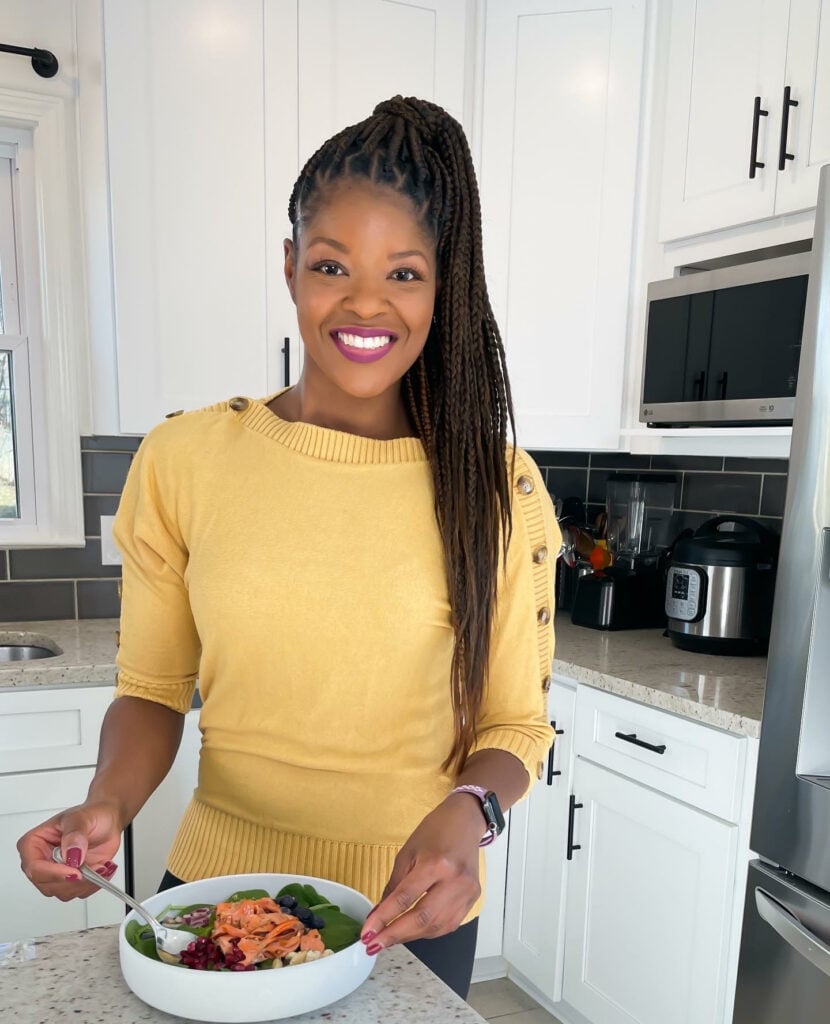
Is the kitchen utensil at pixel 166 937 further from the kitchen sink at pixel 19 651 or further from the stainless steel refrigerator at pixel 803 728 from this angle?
the kitchen sink at pixel 19 651

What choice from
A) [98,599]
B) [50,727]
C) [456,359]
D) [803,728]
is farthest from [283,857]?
[98,599]

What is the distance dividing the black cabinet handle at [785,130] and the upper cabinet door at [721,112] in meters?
0.02

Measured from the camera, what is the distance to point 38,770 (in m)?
1.75

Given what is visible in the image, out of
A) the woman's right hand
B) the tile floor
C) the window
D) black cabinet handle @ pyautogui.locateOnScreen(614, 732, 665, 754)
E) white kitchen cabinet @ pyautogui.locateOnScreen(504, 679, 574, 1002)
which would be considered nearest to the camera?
the woman's right hand

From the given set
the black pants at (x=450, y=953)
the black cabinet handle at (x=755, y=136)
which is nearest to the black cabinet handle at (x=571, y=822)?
the black pants at (x=450, y=953)

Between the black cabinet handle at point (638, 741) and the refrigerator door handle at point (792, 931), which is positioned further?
the black cabinet handle at point (638, 741)

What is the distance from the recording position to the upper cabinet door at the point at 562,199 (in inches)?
80.1

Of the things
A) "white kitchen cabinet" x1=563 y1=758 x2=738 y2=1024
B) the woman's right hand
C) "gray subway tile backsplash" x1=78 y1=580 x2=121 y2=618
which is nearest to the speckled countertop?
"gray subway tile backsplash" x1=78 y1=580 x2=121 y2=618

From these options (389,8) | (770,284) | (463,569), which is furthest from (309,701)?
(389,8)

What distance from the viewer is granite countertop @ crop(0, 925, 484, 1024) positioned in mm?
560

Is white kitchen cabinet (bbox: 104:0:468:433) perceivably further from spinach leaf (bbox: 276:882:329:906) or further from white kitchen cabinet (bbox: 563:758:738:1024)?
spinach leaf (bbox: 276:882:329:906)

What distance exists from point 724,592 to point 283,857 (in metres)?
1.33

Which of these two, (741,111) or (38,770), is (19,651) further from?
(741,111)

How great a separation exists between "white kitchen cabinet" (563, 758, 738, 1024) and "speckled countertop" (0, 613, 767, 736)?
204 mm
